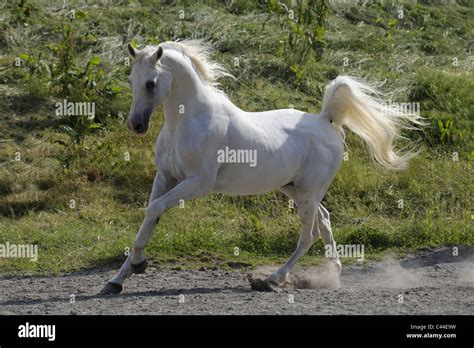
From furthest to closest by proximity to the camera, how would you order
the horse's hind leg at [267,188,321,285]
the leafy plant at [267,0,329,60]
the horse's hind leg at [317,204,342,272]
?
the leafy plant at [267,0,329,60], the horse's hind leg at [317,204,342,272], the horse's hind leg at [267,188,321,285]

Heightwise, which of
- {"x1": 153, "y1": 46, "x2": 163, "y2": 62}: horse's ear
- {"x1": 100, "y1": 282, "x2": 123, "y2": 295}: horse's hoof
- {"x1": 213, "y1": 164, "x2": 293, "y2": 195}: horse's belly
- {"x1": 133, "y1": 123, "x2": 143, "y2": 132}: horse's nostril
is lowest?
{"x1": 100, "y1": 282, "x2": 123, "y2": 295}: horse's hoof

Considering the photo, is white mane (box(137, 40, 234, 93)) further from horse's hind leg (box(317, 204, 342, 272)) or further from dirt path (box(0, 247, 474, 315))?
dirt path (box(0, 247, 474, 315))

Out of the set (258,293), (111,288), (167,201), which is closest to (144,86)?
(167,201)

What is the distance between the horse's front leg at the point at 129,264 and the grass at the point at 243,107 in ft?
5.34

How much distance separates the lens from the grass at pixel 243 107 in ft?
36.1

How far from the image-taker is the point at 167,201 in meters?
8.32

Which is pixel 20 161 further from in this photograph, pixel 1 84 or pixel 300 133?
pixel 300 133

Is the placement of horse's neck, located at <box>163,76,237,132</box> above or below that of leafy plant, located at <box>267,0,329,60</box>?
below

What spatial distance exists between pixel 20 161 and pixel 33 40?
2985mm

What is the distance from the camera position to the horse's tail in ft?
32.0

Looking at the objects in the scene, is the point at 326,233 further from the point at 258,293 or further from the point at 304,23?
the point at 304,23

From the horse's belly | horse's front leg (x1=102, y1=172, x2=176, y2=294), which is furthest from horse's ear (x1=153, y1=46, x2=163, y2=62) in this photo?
the horse's belly

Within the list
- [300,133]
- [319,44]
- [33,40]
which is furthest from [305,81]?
[300,133]

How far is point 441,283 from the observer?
9.87 m
